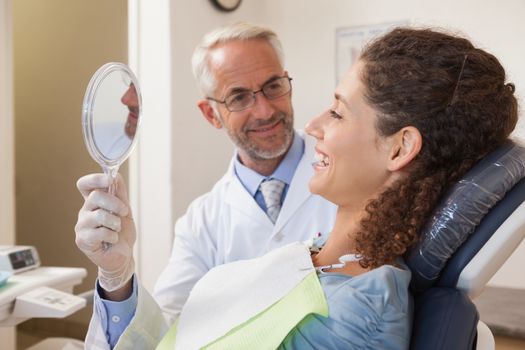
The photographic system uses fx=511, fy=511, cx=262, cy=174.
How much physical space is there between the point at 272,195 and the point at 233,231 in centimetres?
18

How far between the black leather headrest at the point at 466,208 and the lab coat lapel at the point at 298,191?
2.36 ft

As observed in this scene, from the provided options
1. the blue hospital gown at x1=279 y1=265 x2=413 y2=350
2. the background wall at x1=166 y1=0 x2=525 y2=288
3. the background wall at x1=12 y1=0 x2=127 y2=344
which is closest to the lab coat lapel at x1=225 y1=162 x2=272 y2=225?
the background wall at x1=166 y1=0 x2=525 y2=288

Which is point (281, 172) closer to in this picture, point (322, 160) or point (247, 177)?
point (247, 177)

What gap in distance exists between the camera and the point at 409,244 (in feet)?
3.16

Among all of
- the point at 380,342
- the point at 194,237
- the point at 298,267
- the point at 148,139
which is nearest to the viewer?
the point at 380,342

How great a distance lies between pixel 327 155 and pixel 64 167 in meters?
2.47

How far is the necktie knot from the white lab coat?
0.14 ft

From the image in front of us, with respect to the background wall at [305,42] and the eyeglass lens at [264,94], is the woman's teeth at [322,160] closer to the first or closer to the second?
the eyeglass lens at [264,94]

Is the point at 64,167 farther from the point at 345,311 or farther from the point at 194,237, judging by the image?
the point at 345,311

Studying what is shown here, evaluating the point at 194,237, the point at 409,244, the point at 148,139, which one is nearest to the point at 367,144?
the point at 409,244

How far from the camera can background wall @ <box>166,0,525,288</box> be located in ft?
7.41

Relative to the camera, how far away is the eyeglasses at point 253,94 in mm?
1736

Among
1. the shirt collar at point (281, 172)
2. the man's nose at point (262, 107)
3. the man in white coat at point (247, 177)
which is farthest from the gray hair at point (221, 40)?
the shirt collar at point (281, 172)

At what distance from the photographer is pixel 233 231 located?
1675 millimetres
